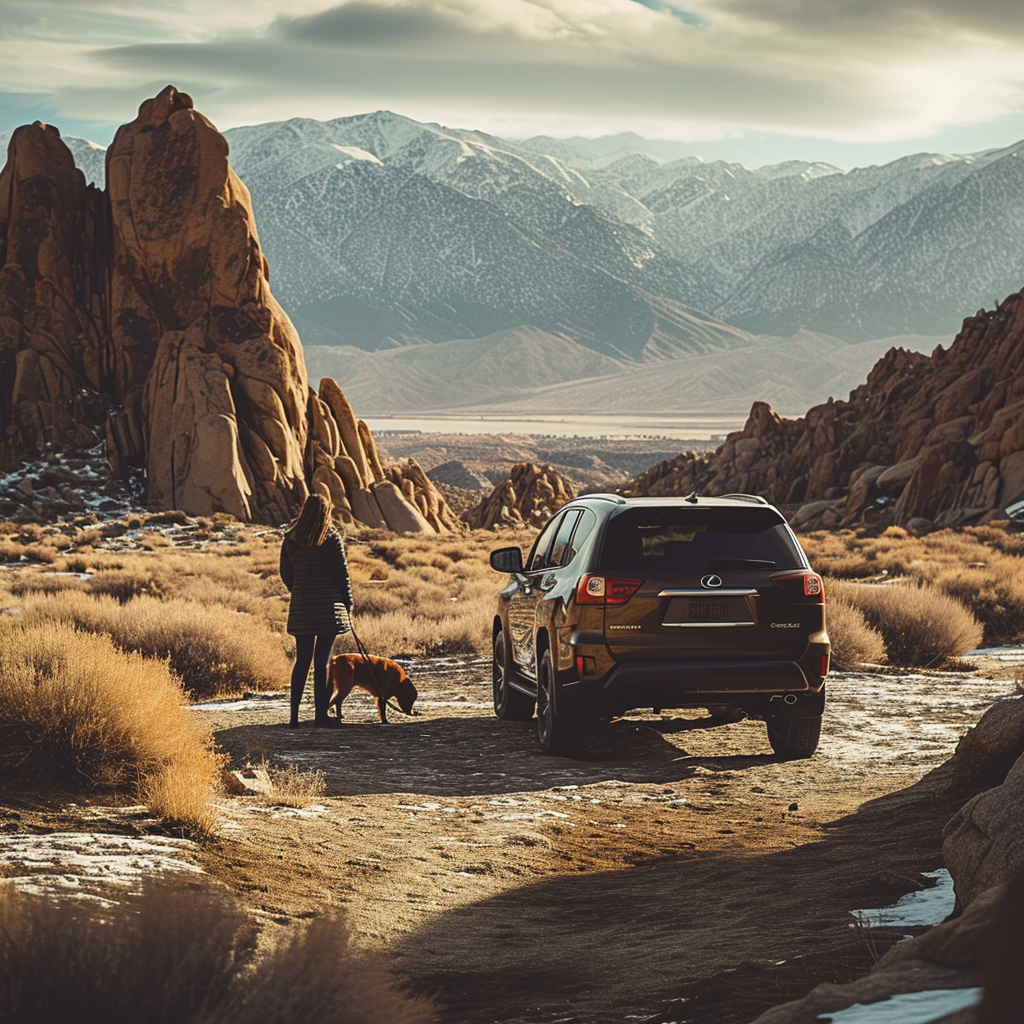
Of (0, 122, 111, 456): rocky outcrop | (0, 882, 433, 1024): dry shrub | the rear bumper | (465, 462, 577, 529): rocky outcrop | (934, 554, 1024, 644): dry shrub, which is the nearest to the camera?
(0, 882, 433, 1024): dry shrub

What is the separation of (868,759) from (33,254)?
5115 cm

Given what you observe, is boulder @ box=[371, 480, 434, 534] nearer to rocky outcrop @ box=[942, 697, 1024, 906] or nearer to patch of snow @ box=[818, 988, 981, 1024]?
rocky outcrop @ box=[942, 697, 1024, 906]

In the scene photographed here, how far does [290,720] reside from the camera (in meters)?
12.0

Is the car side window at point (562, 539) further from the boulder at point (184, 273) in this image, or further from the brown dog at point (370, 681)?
the boulder at point (184, 273)

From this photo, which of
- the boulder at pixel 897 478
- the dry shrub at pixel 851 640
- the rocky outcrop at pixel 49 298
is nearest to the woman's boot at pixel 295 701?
the dry shrub at pixel 851 640

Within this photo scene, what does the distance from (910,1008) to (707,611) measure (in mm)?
6112

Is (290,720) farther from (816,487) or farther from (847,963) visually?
(816,487)

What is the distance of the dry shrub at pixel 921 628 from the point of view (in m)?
17.5

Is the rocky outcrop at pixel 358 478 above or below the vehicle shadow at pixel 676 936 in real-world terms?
above

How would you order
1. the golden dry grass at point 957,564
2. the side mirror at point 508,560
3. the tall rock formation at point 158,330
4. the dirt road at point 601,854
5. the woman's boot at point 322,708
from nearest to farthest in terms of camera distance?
the dirt road at point 601,854 < the side mirror at point 508,560 < the woman's boot at point 322,708 < the golden dry grass at point 957,564 < the tall rock formation at point 158,330

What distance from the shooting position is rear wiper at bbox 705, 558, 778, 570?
369 inches

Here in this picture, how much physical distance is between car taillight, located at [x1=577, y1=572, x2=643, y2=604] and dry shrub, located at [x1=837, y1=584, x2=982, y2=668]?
9.16 meters

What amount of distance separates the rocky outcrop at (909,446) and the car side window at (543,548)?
1611 inches

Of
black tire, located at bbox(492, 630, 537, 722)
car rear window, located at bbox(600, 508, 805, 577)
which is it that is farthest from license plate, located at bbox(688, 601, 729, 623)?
black tire, located at bbox(492, 630, 537, 722)
